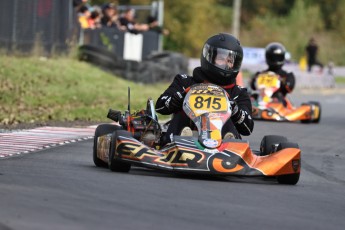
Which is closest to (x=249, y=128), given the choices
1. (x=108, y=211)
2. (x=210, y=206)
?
(x=210, y=206)

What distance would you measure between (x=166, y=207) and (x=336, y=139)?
29.2ft

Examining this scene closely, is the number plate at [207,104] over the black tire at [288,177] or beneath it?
over

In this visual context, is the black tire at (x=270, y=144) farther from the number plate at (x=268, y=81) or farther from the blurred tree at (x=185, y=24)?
the blurred tree at (x=185, y=24)

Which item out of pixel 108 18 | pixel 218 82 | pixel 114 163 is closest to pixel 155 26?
pixel 108 18

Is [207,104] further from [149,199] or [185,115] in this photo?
[149,199]

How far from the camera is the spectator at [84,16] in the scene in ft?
83.7

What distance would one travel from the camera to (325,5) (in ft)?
263

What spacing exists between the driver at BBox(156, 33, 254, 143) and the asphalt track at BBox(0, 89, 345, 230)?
0.63 m

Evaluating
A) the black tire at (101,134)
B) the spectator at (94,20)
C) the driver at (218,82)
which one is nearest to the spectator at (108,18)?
the spectator at (94,20)

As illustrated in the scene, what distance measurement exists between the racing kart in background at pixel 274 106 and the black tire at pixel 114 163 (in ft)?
32.6

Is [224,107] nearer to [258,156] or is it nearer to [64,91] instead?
[258,156]

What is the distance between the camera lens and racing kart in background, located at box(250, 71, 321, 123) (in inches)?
775

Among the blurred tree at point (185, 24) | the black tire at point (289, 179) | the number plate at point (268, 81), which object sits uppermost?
the black tire at point (289, 179)

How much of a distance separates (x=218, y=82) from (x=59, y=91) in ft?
30.0
